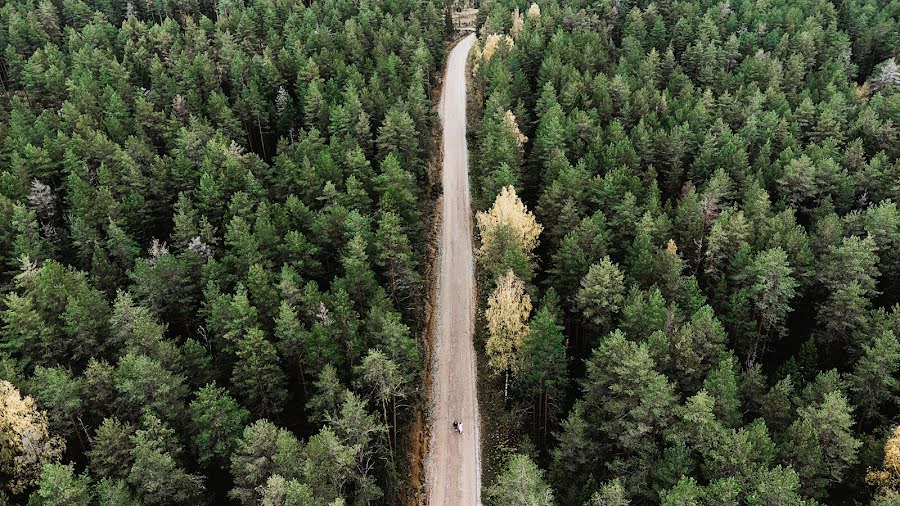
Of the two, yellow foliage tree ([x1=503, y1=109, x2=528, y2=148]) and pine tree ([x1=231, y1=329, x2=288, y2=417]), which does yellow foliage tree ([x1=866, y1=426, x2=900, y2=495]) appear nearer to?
pine tree ([x1=231, y1=329, x2=288, y2=417])

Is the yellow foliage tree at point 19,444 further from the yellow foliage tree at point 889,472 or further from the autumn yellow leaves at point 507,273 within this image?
the yellow foliage tree at point 889,472

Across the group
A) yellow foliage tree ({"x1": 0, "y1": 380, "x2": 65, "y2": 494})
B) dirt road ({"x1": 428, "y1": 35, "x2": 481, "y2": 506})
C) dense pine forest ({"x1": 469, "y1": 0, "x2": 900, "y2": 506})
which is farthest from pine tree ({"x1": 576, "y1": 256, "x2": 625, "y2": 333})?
yellow foliage tree ({"x1": 0, "y1": 380, "x2": 65, "y2": 494})

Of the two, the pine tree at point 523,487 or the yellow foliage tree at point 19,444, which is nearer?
the pine tree at point 523,487

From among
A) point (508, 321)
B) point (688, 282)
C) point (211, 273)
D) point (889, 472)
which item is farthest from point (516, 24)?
point (889, 472)

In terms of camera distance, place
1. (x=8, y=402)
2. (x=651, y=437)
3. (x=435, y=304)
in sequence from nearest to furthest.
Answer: (x=8, y=402) → (x=651, y=437) → (x=435, y=304)

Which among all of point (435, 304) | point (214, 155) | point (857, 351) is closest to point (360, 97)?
point (214, 155)

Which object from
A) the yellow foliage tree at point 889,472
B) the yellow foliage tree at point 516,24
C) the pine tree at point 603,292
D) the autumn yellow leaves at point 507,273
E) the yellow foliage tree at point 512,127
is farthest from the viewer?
the yellow foliage tree at point 516,24

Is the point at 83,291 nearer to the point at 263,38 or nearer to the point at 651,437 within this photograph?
the point at 651,437

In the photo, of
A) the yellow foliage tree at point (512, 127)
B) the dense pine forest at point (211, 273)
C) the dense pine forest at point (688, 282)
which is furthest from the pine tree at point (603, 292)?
the yellow foliage tree at point (512, 127)
